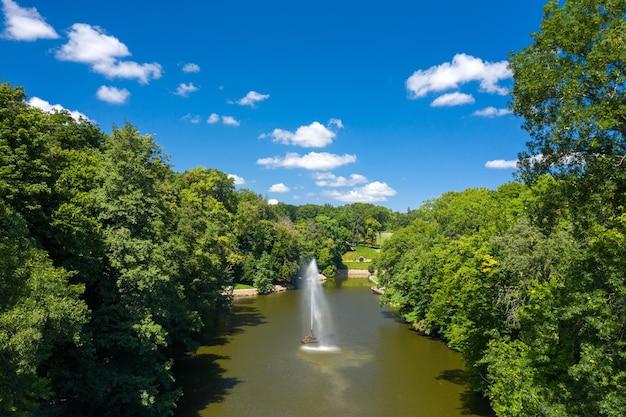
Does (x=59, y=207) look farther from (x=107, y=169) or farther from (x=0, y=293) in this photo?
(x=0, y=293)

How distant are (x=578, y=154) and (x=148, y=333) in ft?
57.4

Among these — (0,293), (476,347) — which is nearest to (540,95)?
(476,347)

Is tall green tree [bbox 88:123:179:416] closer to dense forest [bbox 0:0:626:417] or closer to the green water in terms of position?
dense forest [bbox 0:0:626:417]

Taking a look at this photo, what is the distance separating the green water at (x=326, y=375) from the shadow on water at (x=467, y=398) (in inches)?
1.9

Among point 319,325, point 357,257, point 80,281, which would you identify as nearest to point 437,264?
point 319,325

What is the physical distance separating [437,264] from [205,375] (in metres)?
18.6

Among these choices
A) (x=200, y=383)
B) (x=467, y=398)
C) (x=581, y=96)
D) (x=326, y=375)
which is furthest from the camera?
(x=326, y=375)

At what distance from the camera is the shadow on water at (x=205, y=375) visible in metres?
22.5

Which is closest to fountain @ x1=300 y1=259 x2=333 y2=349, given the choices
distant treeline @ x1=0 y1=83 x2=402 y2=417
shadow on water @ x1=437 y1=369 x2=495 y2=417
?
shadow on water @ x1=437 y1=369 x2=495 y2=417

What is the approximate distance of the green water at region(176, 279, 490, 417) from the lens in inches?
861

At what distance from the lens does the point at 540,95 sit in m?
10.8

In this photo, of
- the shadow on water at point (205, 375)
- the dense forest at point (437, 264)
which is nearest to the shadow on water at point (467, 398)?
the dense forest at point (437, 264)

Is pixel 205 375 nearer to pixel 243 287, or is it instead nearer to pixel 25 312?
pixel 25 312

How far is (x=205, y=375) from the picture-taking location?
26625mm
